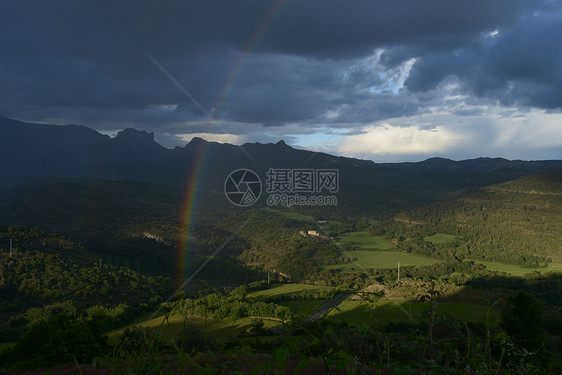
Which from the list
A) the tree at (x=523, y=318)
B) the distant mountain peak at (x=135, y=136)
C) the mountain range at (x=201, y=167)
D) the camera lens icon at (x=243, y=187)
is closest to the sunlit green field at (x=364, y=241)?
the mountain range at (x=201, y=167)

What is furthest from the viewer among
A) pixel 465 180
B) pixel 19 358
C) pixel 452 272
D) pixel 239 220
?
pixel 465 180

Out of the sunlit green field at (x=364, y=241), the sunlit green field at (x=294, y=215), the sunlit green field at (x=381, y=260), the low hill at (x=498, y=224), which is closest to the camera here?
the sunlit green field at (x=381, y=260)

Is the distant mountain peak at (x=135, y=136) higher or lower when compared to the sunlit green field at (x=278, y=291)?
higher

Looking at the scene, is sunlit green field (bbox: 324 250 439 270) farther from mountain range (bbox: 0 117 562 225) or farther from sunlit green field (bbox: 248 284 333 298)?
mountain range (bbox: 0 117 562 225)

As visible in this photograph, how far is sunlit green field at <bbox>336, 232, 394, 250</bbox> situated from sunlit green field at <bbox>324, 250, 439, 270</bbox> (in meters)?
2.98

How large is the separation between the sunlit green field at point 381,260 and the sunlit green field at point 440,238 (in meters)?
9.35

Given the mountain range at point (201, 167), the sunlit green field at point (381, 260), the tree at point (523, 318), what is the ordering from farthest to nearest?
the mountain range at point (201, 167), the sunlit green field at point (381, 260), the tree at point (523, 318)

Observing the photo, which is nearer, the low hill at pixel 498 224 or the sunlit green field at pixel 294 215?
the low hill at pixel 498 224

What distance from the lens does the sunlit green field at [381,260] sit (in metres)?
45.7

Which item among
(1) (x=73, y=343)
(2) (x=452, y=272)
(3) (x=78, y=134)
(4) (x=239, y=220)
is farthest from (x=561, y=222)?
(3) (x=78, y=134)

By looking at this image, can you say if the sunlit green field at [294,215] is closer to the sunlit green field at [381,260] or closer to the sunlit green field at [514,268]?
the sunlit green field at [381,260]

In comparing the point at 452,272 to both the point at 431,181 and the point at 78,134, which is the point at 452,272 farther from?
the point at 78,134

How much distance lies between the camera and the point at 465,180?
11400 cm

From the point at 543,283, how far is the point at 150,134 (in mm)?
180873
